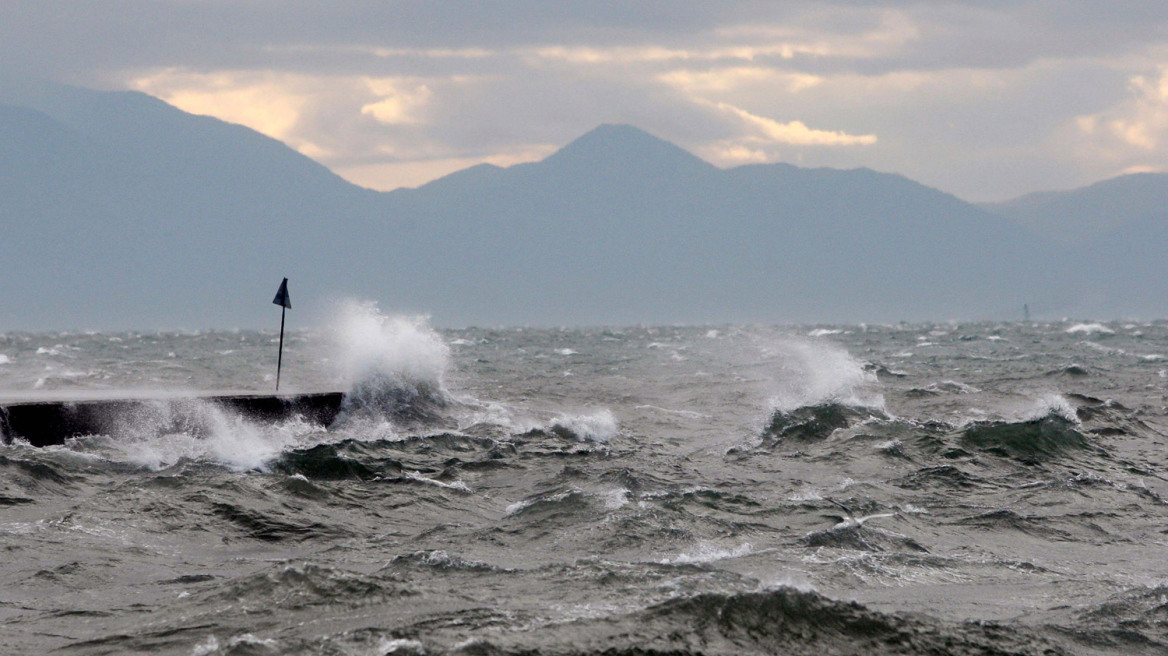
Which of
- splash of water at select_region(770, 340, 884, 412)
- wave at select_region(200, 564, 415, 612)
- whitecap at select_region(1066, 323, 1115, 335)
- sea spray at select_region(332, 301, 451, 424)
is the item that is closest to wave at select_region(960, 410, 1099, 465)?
splash of water at select_region(770, 340, 884, 412)

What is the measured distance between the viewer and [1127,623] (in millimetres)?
7094

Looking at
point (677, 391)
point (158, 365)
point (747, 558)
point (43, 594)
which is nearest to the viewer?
point (43, 594)

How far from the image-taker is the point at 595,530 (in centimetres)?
966

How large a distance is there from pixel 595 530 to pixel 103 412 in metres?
8.46

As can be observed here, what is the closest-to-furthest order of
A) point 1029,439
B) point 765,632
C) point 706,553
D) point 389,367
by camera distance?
point 765,632 < point 706,553 < point 1029,439 < point 389,367

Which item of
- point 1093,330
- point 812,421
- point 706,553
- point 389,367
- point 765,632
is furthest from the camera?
point 1093,330

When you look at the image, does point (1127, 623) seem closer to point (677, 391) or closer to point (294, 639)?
point (294, 639)

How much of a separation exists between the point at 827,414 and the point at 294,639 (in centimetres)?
1289

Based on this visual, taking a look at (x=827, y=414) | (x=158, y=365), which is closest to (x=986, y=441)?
(x=827, y=414)

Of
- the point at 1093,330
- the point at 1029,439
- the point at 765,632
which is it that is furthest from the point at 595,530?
the point at 1093,330

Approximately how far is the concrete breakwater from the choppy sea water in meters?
0.25

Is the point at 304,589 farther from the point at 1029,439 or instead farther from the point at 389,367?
the point at 389,367

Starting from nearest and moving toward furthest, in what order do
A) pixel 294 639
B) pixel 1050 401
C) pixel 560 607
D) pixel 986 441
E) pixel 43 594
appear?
pixel 294 639 < pixel 560 607 < pixel 43 594 < pixel 986 441 < pixel 1050 401

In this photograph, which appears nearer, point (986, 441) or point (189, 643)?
point (189, 643)
